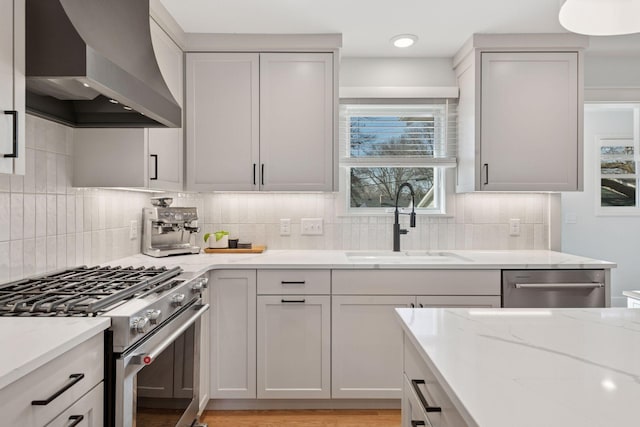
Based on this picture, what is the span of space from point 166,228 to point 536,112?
252 cm

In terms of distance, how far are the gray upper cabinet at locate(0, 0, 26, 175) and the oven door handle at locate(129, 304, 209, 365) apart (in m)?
0.71

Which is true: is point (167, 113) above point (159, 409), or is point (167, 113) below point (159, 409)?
above

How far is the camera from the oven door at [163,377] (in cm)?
134

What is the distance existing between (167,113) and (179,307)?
2.80ft

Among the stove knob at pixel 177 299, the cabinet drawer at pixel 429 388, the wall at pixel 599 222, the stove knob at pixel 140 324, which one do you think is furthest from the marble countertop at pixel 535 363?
the wall at pixel 599 222

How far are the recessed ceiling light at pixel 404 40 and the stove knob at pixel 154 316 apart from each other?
2.26 m

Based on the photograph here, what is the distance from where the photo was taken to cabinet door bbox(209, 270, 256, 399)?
2.44 metres

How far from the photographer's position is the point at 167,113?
6.01ft

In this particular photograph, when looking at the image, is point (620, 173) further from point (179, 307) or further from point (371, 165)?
point (179, 307)

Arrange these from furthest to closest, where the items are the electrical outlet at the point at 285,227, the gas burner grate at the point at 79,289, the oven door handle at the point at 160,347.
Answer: the electrical outlet at the point at 285,227 → the oven door handle at the point at 160,347 → the gas burner grate at the point at 79,289

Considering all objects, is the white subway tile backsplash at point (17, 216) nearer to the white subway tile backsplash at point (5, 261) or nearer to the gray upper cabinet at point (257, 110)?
the white subway tile backsplash at point (5, 261)

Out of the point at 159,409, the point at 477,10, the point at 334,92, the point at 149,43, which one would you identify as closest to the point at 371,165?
the point at 334,92

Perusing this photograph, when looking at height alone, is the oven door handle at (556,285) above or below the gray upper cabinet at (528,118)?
below

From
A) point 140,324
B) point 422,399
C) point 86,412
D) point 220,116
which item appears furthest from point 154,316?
point 220,116
